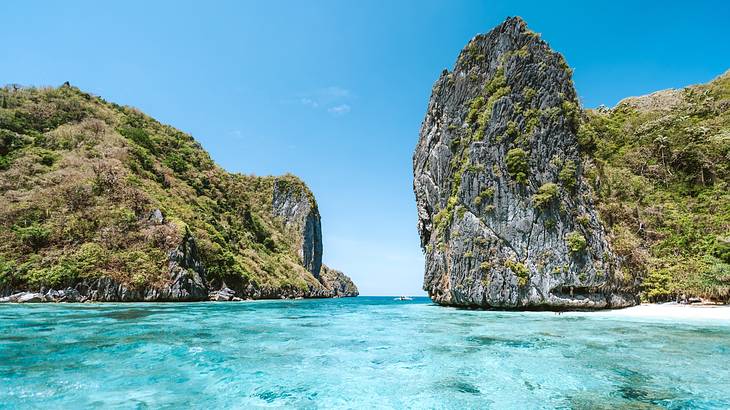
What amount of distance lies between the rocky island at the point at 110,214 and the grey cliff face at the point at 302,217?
89.0 feet

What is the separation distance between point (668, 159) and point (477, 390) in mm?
41366

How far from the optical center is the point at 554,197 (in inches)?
1104

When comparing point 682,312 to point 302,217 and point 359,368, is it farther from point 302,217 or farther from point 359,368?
point 302,217

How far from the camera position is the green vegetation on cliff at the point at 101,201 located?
34438mm

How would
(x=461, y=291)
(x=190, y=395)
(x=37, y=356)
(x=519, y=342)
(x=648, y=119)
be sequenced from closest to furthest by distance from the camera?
(x=190, y=395) < (x=37, y=356) < (x=519, y=342) < (x=461, y=291) < (x=648, y=119)

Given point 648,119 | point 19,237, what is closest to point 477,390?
point 19,237

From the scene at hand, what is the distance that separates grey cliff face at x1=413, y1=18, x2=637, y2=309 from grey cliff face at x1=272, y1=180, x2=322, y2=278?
69229mm

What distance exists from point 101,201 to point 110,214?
242 centimetres

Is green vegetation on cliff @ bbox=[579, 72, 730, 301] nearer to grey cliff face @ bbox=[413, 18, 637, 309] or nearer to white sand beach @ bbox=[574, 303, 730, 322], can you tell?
white sand beach @ bbox=[574, 303, 730, 322]

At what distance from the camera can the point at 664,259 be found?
27.9 m

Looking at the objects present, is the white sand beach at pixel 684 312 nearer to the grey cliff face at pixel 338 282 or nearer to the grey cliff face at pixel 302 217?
the grey cliff face at pixel 302 217

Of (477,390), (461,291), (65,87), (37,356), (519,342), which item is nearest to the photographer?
(477,390)

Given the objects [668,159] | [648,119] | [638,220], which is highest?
[648,119]

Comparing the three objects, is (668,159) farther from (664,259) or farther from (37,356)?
(37,356)
